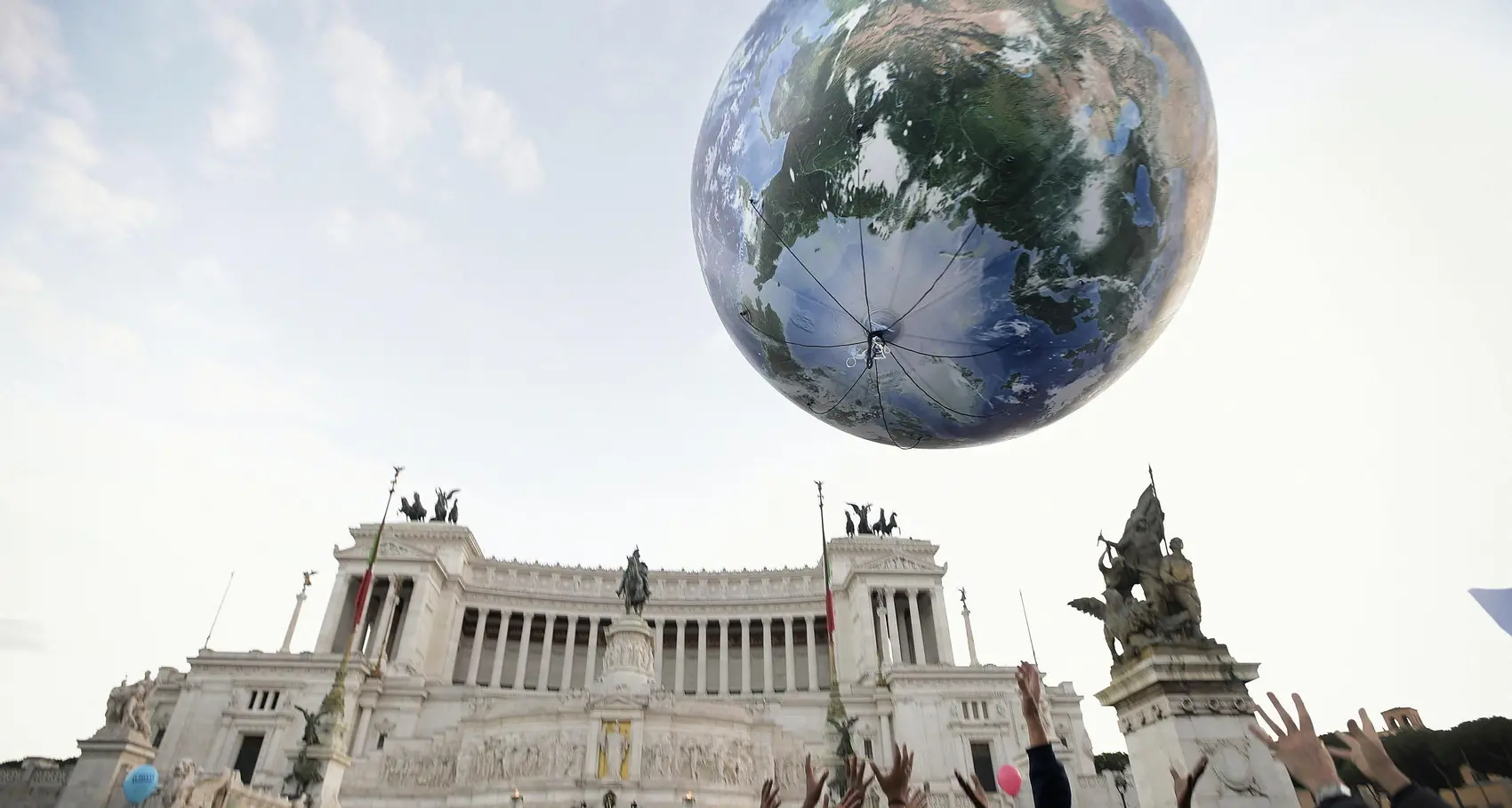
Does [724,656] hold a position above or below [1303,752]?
above

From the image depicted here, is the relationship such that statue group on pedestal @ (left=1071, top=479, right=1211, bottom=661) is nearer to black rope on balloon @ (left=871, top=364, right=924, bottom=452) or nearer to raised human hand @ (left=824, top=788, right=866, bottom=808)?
black rope on balloon @ (left=871, top=364, right=924, bottom=452)

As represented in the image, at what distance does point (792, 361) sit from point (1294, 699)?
12.4ft

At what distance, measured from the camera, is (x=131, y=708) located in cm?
1762

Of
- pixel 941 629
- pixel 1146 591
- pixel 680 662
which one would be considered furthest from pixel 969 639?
pixel 1146 591

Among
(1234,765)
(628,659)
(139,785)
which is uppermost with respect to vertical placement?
(628,659)

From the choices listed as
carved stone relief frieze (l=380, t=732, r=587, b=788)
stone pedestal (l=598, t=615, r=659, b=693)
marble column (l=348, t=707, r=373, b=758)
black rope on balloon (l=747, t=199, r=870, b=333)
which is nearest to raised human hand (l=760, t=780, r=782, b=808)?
black rope on balloon (l=747, t=199, r=870, b=333)

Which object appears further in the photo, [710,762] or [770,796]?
[710,762]

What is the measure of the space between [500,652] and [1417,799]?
2395 inches

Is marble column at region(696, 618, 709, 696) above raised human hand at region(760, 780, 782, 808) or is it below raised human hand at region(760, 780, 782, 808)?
above

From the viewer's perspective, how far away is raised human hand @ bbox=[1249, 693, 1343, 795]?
12.4 feet

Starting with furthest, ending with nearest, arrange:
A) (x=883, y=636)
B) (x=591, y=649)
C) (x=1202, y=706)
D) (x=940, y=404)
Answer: (x=591, y=649) < (x=883, y=636) < (x=1202, y=706) < (x=940, y=404)

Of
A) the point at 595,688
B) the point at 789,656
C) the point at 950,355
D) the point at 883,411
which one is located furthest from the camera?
the point at 789,656

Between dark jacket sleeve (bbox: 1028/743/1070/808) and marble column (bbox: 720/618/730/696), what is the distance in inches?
2181

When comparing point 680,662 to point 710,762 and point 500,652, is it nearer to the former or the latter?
point 500,652
